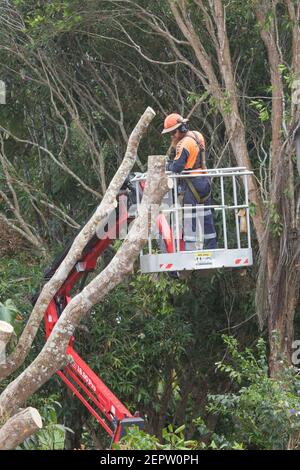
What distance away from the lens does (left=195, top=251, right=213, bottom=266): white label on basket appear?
37.5ft

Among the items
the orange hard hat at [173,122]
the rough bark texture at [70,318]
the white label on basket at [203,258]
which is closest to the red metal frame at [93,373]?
A: the white label on basket at [203,258]

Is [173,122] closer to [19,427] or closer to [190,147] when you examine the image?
[190,147]

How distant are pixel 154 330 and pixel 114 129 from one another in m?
3.34

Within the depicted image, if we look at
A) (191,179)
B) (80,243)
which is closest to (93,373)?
(191,179)

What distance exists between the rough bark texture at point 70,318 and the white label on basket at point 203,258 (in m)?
2.23

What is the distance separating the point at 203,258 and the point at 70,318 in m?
2.62

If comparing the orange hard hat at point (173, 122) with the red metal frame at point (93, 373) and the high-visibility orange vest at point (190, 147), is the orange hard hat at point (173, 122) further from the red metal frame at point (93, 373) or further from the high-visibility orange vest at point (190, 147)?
the red metal frame at point (93, 373)

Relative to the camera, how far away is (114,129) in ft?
57.5

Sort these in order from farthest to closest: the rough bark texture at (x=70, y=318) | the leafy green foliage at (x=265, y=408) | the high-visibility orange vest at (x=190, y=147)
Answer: the high-visibility orange vest at (x=190, y=147)
the leafy green foliage at (x=265, y=408)
the rough bark texture at (x=70, y=318)

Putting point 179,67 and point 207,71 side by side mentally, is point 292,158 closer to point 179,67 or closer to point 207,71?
point 207,71

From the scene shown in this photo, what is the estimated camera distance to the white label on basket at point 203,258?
1144 cm

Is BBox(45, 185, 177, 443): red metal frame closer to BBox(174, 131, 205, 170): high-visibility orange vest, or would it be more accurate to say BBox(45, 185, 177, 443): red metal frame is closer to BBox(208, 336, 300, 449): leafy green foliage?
BBox(174, 131, 205, 170): high-visibility orange vest

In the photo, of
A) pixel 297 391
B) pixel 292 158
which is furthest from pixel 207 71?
pixel 297 391

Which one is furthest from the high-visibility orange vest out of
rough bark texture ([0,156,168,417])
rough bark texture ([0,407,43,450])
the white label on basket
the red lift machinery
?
rough bark texture ([0,407,43,450])
